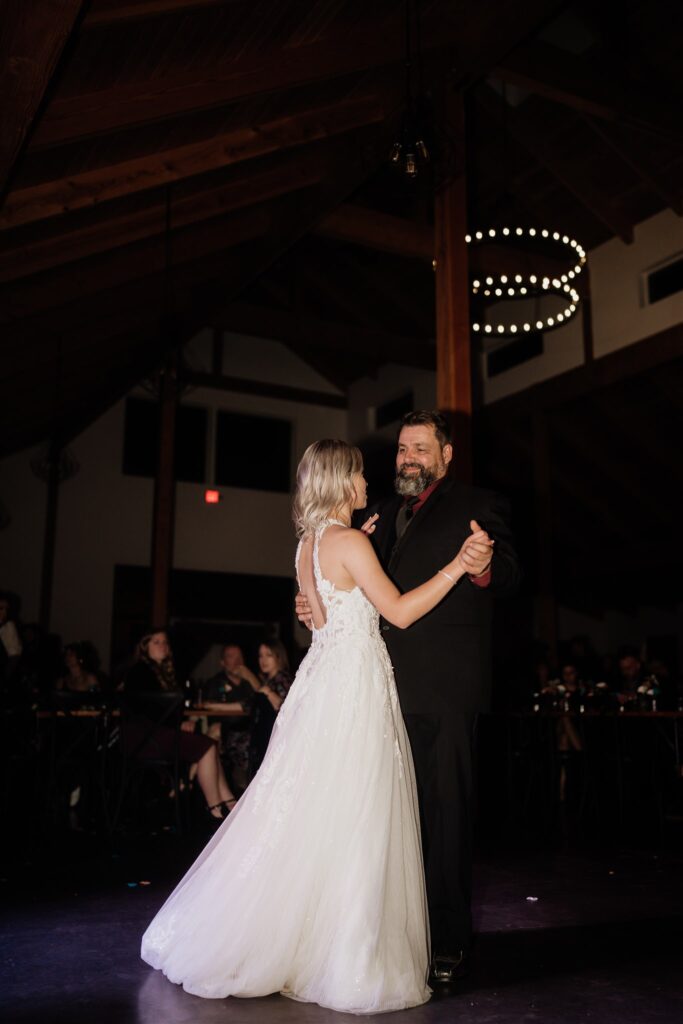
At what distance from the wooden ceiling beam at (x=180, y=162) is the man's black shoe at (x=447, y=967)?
439 cm

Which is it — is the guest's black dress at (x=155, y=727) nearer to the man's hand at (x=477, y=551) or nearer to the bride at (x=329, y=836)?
the bride at (x=329, y=836)

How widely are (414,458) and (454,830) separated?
1.04 m

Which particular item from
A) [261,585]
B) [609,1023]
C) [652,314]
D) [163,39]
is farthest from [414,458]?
[261,585]

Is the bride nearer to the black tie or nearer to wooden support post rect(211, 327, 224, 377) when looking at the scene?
the black tie

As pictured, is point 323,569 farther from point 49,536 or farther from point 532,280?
point 49,536

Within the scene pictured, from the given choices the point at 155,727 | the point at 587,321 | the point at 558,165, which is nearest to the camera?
the point at 155,727

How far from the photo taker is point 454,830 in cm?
246

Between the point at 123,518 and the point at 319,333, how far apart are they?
3.81 metres

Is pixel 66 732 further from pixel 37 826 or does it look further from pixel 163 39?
pixel 163 39

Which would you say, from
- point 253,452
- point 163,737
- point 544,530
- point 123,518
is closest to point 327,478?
point 163,737

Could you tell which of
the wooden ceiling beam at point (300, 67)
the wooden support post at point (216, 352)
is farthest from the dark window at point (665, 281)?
the wooden support post at point (216, 352)

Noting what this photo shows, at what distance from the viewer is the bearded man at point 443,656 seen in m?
2.45

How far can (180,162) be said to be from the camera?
18.7ft

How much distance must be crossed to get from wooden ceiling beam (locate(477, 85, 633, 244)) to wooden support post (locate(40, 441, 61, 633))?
6639 millimetres
